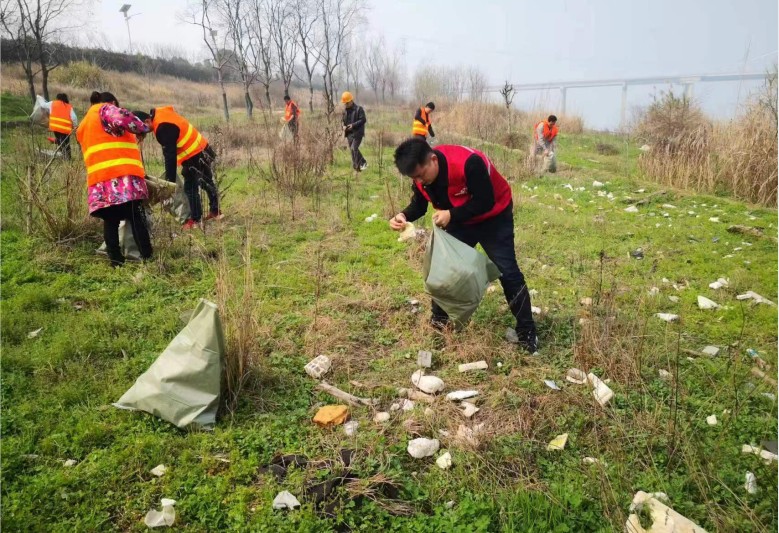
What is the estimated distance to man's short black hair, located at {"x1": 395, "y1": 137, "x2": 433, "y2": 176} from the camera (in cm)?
269

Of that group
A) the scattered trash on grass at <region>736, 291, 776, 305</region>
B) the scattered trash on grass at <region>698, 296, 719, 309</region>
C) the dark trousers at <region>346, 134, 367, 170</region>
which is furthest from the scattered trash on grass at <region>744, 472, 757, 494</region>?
the dark trousers at <region>346, 134, 367, 170</region>

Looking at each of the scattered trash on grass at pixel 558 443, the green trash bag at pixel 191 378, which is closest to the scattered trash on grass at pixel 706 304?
the scattered trash on grass at pixel 558 443

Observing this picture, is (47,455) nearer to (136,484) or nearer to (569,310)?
(136,484)

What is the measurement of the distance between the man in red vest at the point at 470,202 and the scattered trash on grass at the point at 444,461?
1119 millimetres

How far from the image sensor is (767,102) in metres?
7.20

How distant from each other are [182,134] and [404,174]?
3580 mm

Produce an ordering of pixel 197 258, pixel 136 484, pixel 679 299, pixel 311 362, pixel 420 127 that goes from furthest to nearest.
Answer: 1. pixel 420 127
2. pixel 197 258
3. pixel 679 299
4. pixel 311 362
5. pixel 136 484

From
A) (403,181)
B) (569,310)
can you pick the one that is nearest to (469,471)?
(569,310)

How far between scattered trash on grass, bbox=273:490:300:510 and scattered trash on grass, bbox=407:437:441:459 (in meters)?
0.57

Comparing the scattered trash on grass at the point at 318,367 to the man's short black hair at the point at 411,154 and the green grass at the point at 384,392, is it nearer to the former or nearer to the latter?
the green grass at the point at 384,392

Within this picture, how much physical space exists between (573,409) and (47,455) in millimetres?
Answer: 2556

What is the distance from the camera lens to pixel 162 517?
190cm

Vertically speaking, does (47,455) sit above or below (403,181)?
below

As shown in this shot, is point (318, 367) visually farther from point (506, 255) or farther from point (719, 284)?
point (719, 284)
